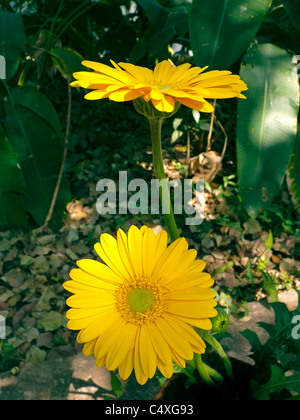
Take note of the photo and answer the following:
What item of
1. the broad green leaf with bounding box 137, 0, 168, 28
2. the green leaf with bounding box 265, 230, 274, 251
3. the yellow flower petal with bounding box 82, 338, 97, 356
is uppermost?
the broad green leaf with bounding box 137, 0, 168, 28

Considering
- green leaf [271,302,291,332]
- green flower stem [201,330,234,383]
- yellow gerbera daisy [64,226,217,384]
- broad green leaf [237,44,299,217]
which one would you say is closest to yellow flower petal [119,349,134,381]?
yellow gerbera daisy [64,226,217,384]

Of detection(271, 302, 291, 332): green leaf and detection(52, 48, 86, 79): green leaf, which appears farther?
detection(52, 48, 86, 79): green leaf

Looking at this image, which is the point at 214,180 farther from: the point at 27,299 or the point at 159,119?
the point at 159,119

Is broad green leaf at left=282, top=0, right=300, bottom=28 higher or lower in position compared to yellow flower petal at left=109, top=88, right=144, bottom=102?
higher

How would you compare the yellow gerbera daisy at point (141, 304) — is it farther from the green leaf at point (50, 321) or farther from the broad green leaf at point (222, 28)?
the green leaf at point (50, 321)

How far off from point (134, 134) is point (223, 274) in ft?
3.20

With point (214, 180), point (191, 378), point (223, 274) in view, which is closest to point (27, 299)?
point (223, 274)

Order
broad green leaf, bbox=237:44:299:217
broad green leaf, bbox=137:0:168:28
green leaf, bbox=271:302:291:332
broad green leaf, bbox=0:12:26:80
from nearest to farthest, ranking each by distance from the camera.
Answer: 1. green leaf, bbox=271:302:291:332
2. broad green leaf, bbox=237:44:299:217
3. broad green leaf, bbox=0:12:26:80
4. broad green leaf, bbox=137:0:168:28

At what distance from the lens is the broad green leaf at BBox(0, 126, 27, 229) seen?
4.78ft

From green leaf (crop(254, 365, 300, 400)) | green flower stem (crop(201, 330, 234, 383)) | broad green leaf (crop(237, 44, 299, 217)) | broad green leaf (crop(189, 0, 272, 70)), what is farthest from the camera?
broad green leaf (crop(237, 44, 299, 217))

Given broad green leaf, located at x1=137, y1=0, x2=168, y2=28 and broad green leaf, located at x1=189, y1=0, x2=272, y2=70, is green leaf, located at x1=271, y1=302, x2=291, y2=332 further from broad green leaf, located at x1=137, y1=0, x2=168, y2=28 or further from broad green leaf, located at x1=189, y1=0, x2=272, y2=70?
broad green leaf, located at x1=137, y1=0, x2=168, y2=28

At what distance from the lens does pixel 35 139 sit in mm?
1554

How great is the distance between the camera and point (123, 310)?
50cm

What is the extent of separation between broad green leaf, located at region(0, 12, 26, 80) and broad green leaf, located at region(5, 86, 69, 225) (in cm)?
12
